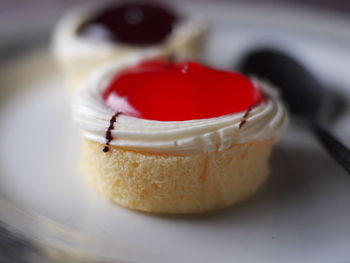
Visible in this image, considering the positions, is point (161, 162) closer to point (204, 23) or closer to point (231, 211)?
point (231, 211)

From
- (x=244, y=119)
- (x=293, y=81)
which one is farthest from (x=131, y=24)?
(x=244, y=119)

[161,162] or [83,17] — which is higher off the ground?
[161,162]

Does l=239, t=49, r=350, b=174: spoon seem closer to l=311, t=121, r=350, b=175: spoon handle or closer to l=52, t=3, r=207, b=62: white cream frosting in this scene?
l=311, t=121, r=350, b=175: spoon handle

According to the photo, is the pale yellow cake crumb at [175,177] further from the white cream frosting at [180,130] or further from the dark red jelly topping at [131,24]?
the dark red jelly topping at [131,24]

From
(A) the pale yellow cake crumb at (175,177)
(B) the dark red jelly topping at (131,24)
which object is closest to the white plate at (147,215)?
(A) the pale yellow cake crumb at (175,177)

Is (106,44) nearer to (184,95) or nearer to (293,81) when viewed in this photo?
(184,95)

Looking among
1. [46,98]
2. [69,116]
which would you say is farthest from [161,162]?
[46,98]
